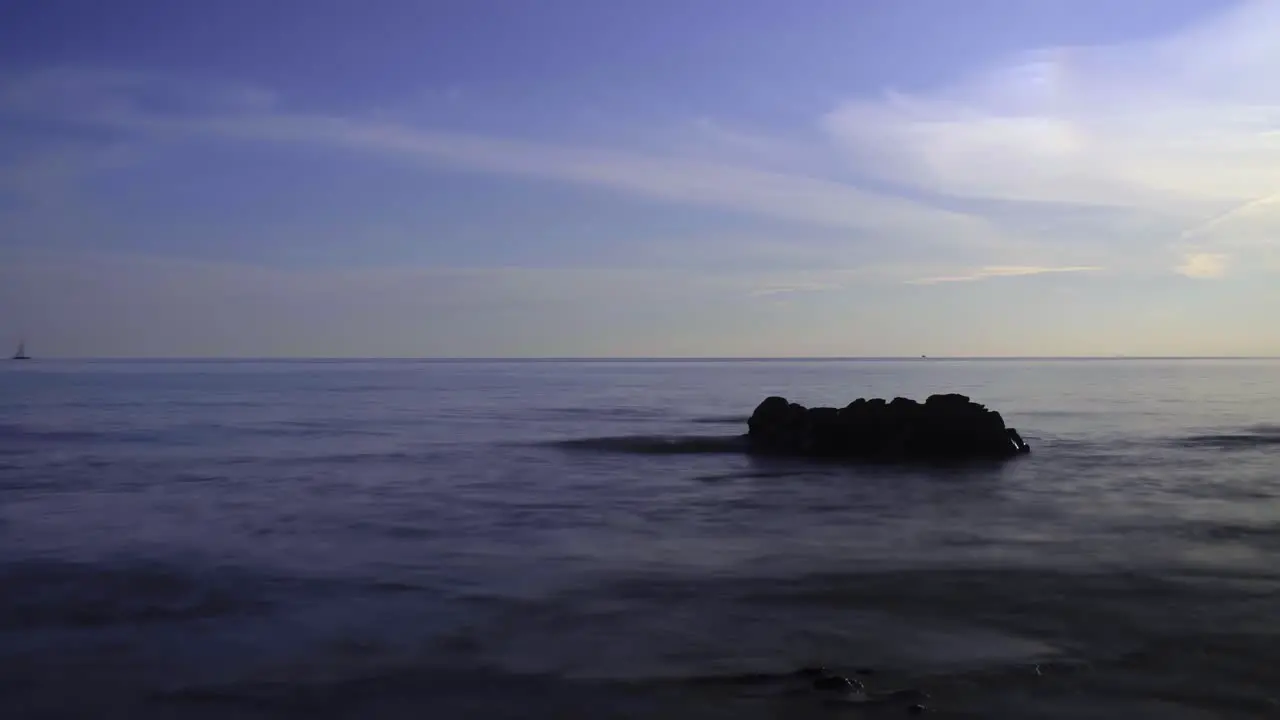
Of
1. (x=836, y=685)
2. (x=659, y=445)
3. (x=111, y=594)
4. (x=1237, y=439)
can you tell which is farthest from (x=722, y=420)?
(x=836, y=685)

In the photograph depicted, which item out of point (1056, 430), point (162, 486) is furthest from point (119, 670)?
point (1056, 430)

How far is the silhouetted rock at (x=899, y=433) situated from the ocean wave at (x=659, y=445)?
1604 millimetres

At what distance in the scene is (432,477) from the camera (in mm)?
34719

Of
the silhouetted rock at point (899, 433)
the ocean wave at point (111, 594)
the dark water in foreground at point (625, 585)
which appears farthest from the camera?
the silhouetted rock at point (899, 433)

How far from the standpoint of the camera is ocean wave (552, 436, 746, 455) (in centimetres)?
4394

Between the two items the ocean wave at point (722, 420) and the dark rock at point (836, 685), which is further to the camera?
the ocean wave at point (722, 420)

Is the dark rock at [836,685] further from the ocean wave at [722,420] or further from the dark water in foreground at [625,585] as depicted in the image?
the ocean wave at [722,420]

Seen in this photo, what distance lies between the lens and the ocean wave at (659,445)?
43.9m

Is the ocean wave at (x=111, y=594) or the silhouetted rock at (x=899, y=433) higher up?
the silhouetted rock at (x=899, y=433)

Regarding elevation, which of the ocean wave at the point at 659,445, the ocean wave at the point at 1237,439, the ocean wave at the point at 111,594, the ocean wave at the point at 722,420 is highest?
the ocean wave at the point at 1237,439

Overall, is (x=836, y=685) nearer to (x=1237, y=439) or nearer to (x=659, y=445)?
(x=659, y=445)

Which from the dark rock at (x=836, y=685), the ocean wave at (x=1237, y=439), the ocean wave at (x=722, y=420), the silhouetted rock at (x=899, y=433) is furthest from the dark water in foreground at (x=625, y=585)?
the ocean wave at (x=722, y=420)

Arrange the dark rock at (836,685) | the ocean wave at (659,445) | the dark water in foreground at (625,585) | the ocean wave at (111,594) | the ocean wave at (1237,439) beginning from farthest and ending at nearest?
the ocean wave at (1237,439)
the ocean wave at (659,445)
the ocean wave at (111,594)
the dark water in foreground at (625,585)
the dark rock at (836,685)

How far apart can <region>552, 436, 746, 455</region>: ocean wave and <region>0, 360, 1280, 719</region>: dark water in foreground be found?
11.5ft
